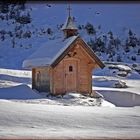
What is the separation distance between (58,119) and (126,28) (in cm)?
4502

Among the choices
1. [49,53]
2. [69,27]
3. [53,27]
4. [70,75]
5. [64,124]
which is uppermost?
[69,27]

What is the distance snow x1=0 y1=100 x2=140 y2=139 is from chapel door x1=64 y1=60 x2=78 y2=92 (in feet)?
30.9

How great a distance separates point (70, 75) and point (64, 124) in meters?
11.8

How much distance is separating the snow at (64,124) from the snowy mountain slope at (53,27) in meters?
29.1

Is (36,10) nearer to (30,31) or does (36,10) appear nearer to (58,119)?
(30,31)

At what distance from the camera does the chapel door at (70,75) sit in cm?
2128

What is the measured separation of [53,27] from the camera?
2040 inches

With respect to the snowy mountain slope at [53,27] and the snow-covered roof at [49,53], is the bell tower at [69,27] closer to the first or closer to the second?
the snow-covered roof at [49,53]

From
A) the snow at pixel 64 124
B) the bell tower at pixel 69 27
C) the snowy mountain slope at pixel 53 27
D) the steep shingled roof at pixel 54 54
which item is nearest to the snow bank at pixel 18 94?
the steep shingled roof at pixel 54 54

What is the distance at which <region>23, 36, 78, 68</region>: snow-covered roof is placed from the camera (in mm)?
21531

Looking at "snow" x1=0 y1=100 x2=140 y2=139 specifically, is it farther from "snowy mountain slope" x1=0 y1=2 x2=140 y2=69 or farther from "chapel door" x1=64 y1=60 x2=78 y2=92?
"snowy mountain slope" x1=0 y1=2 x2=140 y2=69

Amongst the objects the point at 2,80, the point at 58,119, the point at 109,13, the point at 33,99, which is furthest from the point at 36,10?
the point at 58,119

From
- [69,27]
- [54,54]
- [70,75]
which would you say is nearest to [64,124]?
[70,75]

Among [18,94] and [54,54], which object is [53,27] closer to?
[54,54]
